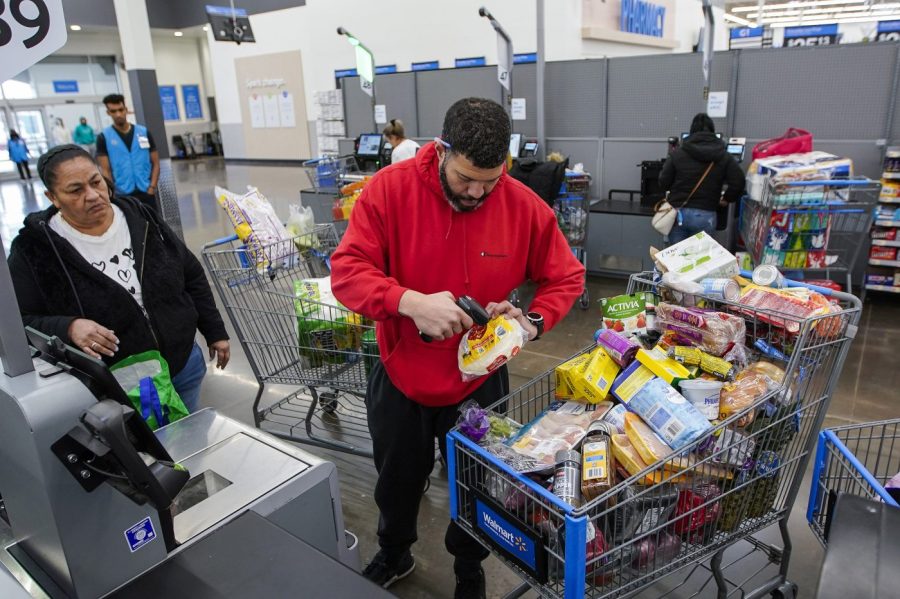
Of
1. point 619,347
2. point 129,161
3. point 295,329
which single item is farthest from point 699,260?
point 129,161

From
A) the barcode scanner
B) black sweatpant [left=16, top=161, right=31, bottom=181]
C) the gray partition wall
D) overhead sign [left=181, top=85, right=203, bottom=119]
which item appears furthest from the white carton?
overhead sign [left=181, top=85, right=203, bottom=119]

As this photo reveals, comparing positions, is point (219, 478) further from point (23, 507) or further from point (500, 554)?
point (500, 554)

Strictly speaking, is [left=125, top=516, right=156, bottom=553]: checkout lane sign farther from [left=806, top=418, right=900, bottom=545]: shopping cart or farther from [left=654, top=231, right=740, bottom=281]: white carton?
[left=654, top=231, right=740, bottom=281]: white carton

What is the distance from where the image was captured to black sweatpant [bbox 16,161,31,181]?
16684 millimetres

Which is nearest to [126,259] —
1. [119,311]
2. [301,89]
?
[119,311]

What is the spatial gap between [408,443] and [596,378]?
0.66 meters

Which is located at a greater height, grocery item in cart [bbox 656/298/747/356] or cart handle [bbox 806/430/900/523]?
grocery item in cart [bbox 656/298/747/356]

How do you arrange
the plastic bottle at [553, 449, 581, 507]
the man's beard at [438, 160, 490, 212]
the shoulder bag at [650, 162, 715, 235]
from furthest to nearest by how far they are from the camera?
the shoulder bag at [650, 162, 715, 235]
the man's beard at [438, 160, 490, 212]
the plastic bottle at [553, 449, 581, 507]

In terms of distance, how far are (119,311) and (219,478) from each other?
→ 1.00 meters

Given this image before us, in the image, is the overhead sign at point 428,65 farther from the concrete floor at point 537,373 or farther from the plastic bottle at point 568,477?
the plastic bottle at point 568,477

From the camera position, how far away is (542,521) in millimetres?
1418

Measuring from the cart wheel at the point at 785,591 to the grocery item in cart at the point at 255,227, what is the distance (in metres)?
2.38

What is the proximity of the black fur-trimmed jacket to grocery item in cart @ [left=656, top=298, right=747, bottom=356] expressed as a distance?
1.74 m

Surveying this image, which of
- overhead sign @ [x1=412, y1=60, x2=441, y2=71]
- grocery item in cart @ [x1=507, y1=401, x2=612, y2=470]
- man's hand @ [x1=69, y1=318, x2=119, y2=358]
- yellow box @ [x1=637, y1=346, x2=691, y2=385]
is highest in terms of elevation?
overhead sign @ [x1=412, y1=60, x2=441, y2=71]
